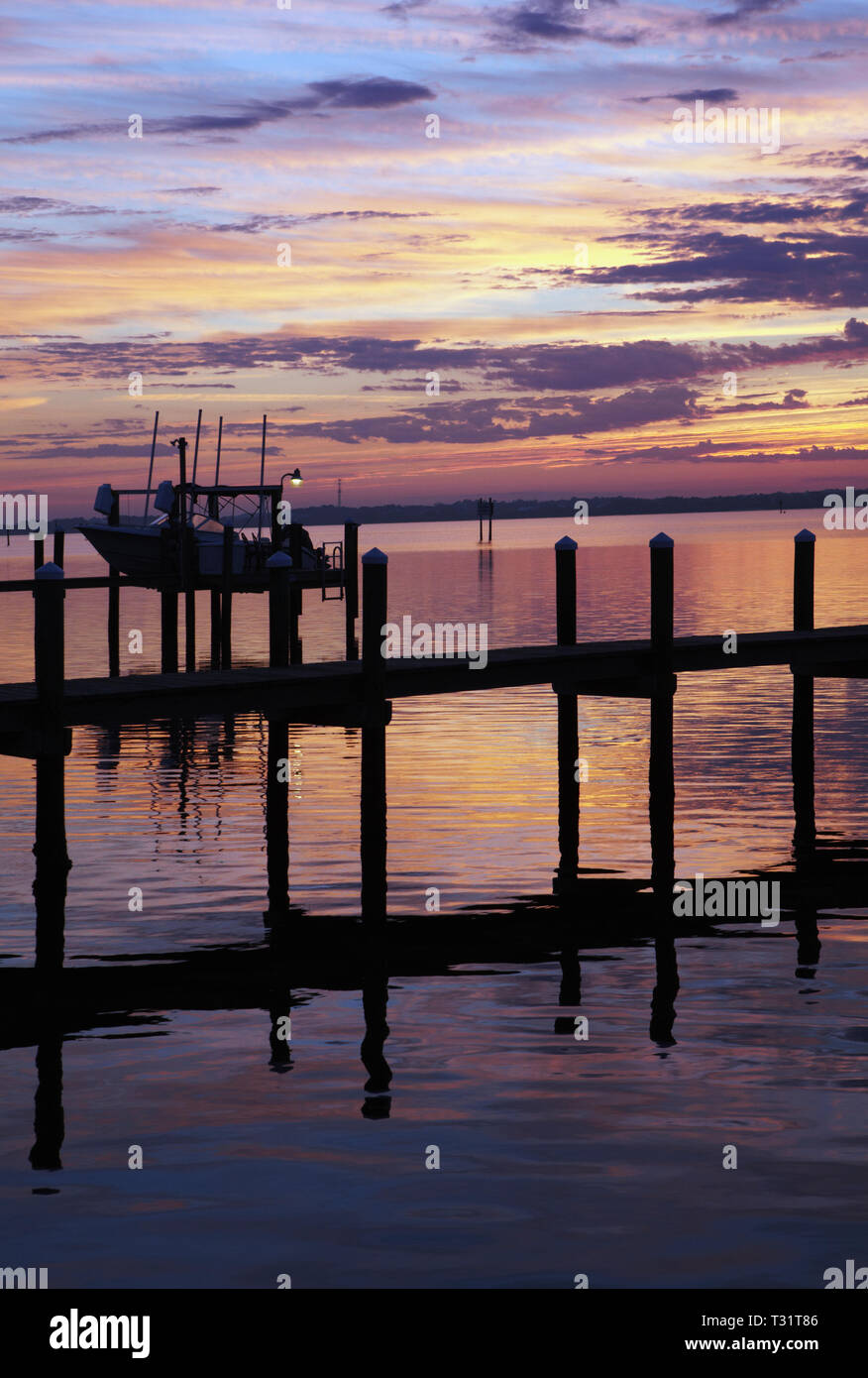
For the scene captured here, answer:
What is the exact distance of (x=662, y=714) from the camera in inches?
761

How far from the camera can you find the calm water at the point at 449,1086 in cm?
909

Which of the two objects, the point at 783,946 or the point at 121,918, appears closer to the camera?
the point at 783,946

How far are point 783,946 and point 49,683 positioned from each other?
23.5 ft

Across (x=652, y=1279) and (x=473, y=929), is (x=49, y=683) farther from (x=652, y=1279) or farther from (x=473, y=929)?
(x=652, y=1279)

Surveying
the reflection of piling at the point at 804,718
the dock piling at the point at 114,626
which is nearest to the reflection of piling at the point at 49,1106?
the reflection of piling at the point at 804,718

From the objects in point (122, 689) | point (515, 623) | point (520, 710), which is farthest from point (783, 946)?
point (515, 623)

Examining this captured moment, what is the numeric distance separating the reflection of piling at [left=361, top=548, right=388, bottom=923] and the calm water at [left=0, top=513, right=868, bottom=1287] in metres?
0.93

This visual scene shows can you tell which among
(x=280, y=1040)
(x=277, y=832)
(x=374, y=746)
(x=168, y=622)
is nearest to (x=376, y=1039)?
(x=280, y=1040)

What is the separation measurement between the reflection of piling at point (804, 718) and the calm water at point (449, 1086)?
0.46m

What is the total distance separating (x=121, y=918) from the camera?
16688 mm

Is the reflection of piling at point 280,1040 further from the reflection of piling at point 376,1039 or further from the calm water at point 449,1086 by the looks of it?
the reflection of piling at point 376,1039

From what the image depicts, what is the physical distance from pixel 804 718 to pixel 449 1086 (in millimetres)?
A: 12371

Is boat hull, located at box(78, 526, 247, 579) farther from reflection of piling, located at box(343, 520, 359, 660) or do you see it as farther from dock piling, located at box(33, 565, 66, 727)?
dock piling, located at box(33, 565, 66, 727)

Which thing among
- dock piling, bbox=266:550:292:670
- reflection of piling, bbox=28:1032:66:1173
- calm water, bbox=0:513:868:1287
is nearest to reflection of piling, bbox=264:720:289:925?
calm water, bbox=0:513:868:1287
